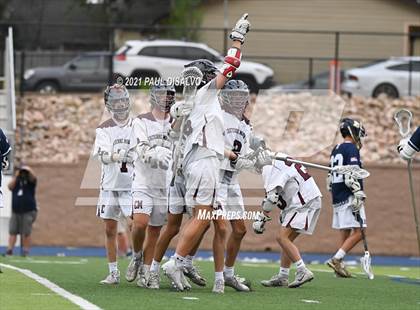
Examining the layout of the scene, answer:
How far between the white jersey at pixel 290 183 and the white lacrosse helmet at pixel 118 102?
1.67 meters

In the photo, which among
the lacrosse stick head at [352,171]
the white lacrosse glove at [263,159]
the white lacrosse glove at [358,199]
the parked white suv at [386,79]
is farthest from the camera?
the parked white suv at [386,79]

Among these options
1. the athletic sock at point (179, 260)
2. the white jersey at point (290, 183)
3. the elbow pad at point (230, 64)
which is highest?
the elbow pad at point (230, 64)

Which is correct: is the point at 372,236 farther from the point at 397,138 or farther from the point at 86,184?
the point at 86,184

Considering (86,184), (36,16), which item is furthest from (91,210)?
(36,16)

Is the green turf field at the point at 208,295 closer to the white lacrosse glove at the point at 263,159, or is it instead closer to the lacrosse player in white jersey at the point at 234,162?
the lacrosse player in white jersey at the point at 234,162

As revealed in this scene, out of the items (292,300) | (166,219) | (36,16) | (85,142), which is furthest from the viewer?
(36,16)

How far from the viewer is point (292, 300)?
11.9 m

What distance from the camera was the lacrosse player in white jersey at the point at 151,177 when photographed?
13.0 metres

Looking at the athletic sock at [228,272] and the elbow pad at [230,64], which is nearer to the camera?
the elbow pad at [230,64]

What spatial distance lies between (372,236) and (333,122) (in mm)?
3584

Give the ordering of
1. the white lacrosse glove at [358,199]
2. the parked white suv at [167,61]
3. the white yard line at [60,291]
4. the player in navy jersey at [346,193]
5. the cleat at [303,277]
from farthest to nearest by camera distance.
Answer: the parked white suv at [167,61]
the player in navy jersey at [346,193]
the white lacrosse glove at [358,199]
the cleat at [303,277]
the white yard line at [60,291]

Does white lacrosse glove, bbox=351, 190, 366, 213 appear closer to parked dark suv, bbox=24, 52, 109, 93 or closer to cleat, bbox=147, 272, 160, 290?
cleat, bbox=147, 272, 160, 290

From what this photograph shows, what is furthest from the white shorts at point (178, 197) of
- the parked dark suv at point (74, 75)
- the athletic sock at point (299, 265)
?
the parked dark suv at point (74, 75)

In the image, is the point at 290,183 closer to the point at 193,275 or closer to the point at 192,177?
the point at 193,275
